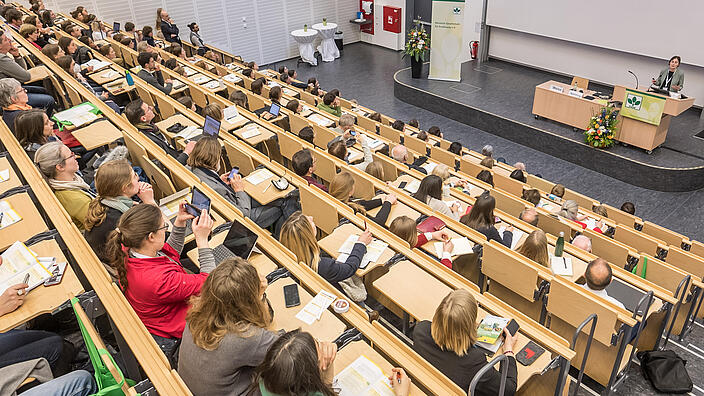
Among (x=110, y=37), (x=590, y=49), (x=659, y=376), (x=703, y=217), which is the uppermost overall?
(x=110, y=37)

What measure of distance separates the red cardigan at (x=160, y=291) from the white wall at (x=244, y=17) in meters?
11.9

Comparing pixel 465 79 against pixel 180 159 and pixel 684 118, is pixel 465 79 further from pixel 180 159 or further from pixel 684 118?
pixel 180 159

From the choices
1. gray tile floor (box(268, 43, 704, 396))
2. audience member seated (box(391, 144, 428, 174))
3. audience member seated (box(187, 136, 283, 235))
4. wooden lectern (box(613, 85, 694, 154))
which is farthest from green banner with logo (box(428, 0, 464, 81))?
audience member seated (box(187, 136, 283, 235))

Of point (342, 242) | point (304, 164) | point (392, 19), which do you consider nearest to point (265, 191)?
point (304, 164)

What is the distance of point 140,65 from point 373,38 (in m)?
10.0

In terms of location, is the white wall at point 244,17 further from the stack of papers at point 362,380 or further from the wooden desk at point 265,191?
the stack of papers at point 362,380

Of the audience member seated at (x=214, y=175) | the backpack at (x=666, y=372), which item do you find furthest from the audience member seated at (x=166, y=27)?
the backpack at (x=666, y=372)

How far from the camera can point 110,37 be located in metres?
10.6

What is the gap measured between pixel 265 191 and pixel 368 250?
1.48 meters

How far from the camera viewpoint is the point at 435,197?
16.8 feet

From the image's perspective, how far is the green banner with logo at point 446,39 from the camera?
37.3 ft

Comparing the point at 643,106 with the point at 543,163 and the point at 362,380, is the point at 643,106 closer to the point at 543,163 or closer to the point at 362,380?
the point at 543,163

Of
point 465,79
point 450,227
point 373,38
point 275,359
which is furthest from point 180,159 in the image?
point 373,38

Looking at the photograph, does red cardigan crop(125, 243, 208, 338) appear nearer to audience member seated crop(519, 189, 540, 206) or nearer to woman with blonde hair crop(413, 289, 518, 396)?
woman with blonde hair crop(413, 289, 518, 396)
